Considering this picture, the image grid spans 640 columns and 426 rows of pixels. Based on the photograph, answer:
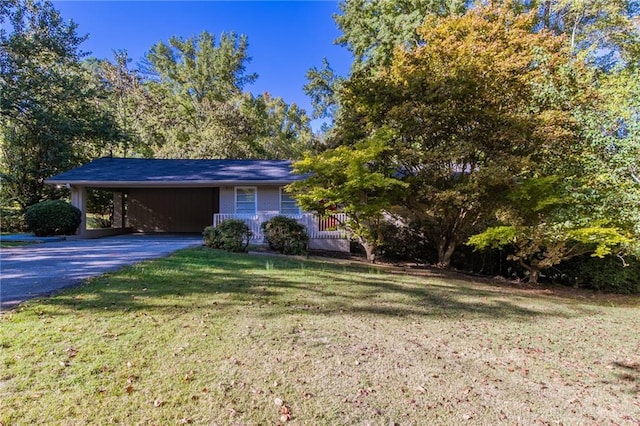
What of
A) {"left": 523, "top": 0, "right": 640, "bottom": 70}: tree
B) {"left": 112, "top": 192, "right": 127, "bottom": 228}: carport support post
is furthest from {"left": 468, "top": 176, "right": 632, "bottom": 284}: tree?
{"left": 112, "top": 192, "right": 127, "bottom": 228}: carport support post

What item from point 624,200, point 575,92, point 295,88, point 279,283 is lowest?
point 279,283

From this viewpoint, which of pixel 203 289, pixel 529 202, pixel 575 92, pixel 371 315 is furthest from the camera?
pixel 529 202

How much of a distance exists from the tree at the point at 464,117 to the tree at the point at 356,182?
0.59 m

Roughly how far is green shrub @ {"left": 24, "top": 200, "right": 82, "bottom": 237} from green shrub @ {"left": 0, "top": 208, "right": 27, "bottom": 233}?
197 inches

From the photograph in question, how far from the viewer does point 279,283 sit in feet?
23.1

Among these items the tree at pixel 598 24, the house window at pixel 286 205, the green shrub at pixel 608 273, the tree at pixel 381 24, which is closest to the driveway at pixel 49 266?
the house window at pixel 286 205

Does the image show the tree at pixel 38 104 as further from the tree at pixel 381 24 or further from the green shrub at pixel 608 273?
the green shrub at pixel 608 273

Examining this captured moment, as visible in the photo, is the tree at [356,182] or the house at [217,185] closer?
the tree at [356,182]

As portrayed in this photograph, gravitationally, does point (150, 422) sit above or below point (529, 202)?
below

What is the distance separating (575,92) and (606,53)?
1504 cm

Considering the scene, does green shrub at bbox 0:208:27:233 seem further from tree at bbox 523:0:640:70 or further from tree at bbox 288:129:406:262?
tree at bbox 523:0:640:70

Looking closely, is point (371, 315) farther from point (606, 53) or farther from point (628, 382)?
point (606, 53)

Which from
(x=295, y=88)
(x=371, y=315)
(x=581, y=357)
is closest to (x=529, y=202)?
(x=581, y=357)

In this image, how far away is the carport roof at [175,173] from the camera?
46.1 feet
